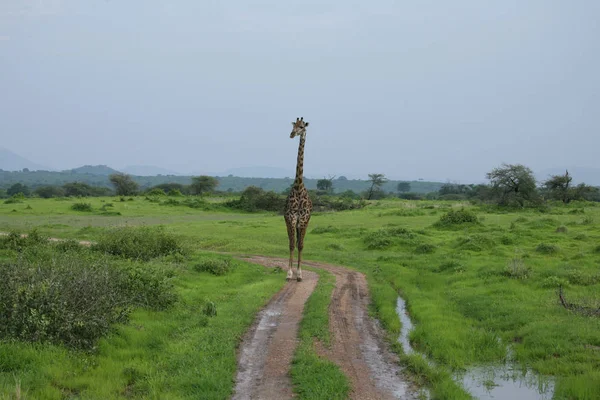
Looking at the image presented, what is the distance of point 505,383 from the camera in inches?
333

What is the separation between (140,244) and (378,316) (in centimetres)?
1193

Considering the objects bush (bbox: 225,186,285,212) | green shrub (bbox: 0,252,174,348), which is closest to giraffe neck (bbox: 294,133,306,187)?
green shrub (bbox: 0,252,174,348)

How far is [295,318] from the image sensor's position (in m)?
11.8

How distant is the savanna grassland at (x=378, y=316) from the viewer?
7625 mm

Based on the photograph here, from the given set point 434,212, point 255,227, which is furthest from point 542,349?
point 434,212

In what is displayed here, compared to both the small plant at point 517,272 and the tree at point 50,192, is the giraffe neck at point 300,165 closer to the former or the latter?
the small plant at point 517,272

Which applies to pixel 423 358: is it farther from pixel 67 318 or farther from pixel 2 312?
pixel 2 312

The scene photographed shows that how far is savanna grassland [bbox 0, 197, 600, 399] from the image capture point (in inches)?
300

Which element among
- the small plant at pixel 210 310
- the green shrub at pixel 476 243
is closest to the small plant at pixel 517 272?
the green shrub at pixel 476 243

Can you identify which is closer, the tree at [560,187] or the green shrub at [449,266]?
the green shrub at [449,266]

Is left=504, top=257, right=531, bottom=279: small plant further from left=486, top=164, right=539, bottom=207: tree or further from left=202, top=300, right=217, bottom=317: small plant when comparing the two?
left=486, top=164, right=539, bottom=207: tree

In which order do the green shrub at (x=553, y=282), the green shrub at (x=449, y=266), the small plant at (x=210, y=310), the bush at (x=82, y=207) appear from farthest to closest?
1. the bush at (x=82, y=207)
2. the green shrub at (x=449, y=266)
3. the green shrub at (x=553, y=282)
4. the small plant at (x=210, y=310)

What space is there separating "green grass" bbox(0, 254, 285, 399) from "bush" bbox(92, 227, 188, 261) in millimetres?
8454

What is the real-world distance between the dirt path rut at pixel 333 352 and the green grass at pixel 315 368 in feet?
0.48
